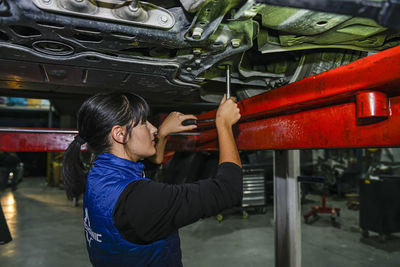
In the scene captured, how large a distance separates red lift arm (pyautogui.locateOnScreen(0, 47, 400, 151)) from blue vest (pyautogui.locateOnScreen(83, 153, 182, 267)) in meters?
0.64

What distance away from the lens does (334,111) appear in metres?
0.98

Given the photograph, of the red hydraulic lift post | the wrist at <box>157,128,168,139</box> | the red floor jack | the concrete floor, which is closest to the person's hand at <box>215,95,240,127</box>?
the red hydraulic lift post

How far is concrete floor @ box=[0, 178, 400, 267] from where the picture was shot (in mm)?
3074

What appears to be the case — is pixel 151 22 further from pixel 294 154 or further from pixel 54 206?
pixel 54 206

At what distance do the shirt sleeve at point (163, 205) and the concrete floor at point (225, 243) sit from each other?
2414 mm

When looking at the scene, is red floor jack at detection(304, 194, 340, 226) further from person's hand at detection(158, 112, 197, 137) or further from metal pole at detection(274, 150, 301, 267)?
person's hand at detection(158, 112, 197, 137)

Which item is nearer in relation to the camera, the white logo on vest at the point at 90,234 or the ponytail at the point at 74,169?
the white logo on vest at the point at 90,234

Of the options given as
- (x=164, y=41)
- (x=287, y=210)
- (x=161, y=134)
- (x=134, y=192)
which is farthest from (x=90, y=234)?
(x=287, y=210)

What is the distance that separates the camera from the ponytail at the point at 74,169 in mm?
1213

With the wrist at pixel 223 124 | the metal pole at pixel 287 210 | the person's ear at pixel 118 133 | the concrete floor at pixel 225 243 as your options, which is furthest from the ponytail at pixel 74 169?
the concrete floor at pixel 225 243

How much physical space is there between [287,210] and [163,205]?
1385 mm

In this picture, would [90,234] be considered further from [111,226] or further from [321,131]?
[321,131]

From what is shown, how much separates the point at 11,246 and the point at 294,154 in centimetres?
362

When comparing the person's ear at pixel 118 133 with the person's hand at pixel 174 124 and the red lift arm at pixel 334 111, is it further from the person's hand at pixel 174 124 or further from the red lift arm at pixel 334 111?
the red lift arm at pixel 334 111
